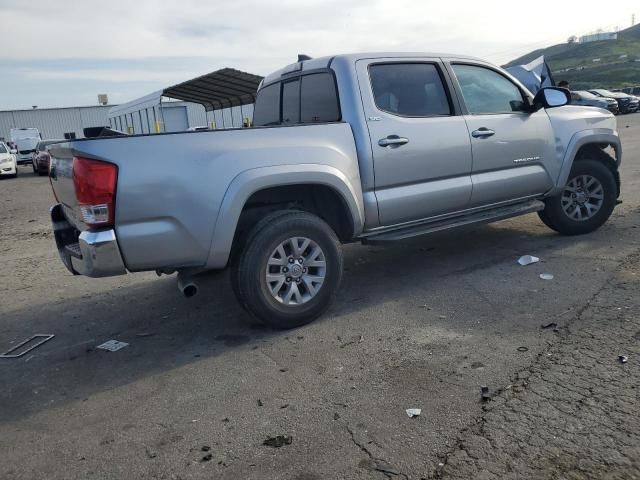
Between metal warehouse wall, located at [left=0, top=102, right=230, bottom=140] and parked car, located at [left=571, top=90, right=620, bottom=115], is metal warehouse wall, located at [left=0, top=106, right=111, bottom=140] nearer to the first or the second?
metal warehouse wall, located at [left=0, top=102, right=230, bottom=140]

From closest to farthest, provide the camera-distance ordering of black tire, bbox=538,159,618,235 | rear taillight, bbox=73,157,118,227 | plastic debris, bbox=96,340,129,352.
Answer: rear taillight, bbox=73,157,118,227
plastic debris, bbox=96,340,129,352
black tire, bbox=538,159,618,235

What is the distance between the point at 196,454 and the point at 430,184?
10.1 feet

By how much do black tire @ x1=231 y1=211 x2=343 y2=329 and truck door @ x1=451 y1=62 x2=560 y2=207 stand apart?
1731mm

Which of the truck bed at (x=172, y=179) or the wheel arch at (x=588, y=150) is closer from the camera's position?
the truck bed at (x=172, y=179)

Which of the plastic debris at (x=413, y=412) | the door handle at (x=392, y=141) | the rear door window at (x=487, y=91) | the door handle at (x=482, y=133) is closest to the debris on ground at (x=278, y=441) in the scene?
the plastic debris at (x=413, y=412)

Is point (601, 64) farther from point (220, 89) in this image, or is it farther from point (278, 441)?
point (278, 441)

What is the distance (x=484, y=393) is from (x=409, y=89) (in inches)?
113

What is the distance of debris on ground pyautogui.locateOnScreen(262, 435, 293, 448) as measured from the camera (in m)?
2.79

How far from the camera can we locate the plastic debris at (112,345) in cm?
423

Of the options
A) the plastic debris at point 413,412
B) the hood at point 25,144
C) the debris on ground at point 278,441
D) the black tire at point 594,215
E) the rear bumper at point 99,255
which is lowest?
the plastic debris at point 413,412

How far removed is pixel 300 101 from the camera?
5.25 meters

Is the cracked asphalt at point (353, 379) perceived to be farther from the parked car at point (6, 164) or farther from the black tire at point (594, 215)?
the parked car at point (6, 164)

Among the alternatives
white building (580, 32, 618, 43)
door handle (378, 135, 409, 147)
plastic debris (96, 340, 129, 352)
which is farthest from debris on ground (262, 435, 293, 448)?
white building (580, 32, 618, 43)

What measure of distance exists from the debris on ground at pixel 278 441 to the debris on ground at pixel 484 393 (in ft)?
3.57
